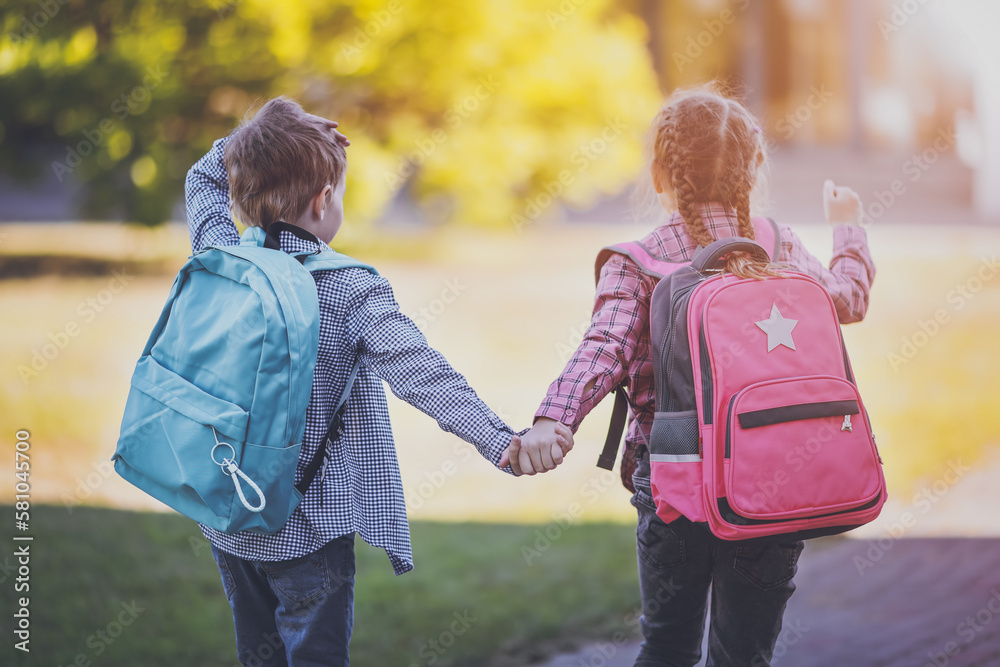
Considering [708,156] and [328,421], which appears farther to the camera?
[708,156]

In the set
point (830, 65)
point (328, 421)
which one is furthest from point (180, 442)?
point (830, 65)

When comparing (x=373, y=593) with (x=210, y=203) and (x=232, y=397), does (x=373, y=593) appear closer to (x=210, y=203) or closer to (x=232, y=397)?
(x=210, y=203)

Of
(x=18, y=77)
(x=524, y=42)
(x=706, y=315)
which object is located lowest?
(x=706, y=315)

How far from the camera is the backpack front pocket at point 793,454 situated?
1.95 m

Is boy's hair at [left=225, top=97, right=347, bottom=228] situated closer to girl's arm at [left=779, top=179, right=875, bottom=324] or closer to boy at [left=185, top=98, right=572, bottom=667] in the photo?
boy at [left=185, top=98, right=572, bottom=667]

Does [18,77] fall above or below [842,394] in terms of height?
above

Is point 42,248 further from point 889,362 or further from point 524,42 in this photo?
point 889,362

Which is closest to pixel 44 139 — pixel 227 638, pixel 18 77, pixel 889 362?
pixel 18 77

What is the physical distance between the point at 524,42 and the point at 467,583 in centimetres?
772

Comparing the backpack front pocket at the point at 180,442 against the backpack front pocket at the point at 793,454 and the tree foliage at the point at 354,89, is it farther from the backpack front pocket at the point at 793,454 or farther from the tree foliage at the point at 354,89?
the tree foliage at the point at 354,89

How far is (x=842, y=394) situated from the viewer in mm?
2023

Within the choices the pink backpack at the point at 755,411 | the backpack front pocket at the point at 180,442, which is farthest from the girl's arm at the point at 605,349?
the backpack front pocket at the point at 180,442

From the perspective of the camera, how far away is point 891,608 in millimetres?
3930

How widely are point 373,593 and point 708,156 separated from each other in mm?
2771
